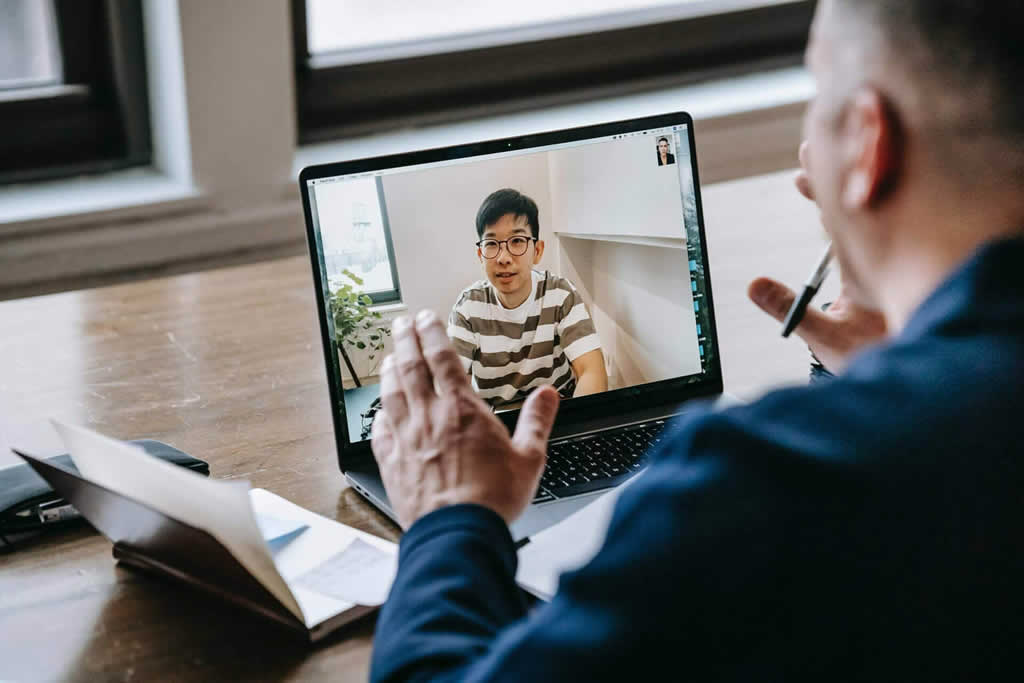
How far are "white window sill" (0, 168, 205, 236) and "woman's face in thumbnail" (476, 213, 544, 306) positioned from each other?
134cm

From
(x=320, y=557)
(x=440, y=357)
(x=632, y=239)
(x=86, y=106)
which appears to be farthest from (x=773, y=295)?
(x=86, y=106)

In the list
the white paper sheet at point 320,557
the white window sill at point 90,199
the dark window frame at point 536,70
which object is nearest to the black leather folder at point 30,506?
the white paper sheet at point 320,557

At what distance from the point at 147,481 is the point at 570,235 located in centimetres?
50

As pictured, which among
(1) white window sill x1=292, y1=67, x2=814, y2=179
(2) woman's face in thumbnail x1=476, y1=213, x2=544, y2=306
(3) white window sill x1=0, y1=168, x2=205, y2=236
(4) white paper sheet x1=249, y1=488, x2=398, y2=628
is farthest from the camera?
(1) white window sill x1=292, y1=67, x2=814, y2=179

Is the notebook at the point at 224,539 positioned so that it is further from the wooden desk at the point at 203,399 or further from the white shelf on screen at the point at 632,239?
the white shelf on screen at the point at 632,239

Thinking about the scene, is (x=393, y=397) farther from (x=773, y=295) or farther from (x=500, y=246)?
(x=773, y=295)

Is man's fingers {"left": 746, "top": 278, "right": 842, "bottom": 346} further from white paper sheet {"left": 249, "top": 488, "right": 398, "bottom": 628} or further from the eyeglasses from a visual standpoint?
white paper sheet {"left": 249, "top": 488, "right": 398, "bottom": 628}

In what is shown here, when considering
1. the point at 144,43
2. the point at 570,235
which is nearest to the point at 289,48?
the point at 144,43

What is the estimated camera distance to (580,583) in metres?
0.54

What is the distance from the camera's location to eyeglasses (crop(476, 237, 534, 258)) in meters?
1.14

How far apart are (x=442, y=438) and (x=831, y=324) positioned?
443 millimetres

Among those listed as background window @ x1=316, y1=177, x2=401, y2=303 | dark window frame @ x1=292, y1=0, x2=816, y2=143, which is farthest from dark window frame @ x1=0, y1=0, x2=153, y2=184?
background window @ x1=316, y1=177, x2=401, y2=303

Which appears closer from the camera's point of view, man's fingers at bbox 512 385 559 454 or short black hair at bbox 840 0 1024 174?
short black hair at bbox 840 0 1024 174

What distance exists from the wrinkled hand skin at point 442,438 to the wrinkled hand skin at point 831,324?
296mm
